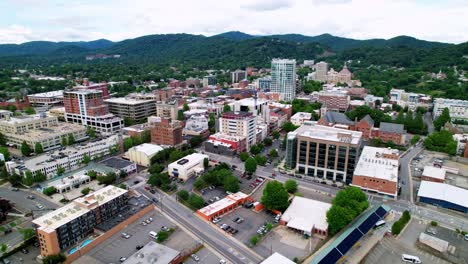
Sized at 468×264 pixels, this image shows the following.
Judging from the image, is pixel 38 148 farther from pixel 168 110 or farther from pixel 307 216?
pixel 307 216

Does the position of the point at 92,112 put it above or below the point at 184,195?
above

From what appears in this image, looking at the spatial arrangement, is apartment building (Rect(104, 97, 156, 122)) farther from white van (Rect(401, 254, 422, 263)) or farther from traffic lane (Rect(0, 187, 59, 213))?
white van (Rect(401, 254, 422, 263))

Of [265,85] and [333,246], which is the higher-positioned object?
[265,85]

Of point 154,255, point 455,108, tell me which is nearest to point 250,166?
point 154,255

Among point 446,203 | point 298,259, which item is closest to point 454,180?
point 446,203

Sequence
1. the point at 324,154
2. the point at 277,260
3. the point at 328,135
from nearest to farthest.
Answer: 1. the point at 277,260
2. the point at 324,154
3. the point at 328,135

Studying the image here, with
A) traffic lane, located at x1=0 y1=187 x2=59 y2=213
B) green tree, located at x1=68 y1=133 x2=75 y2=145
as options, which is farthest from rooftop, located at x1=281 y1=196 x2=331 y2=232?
green tree, located at x1=68 y1=133 x2=75 y2=145

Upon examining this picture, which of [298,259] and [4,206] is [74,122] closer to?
[4,206]

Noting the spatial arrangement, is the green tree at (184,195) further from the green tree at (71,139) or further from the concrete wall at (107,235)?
the green tree at (71,139)
